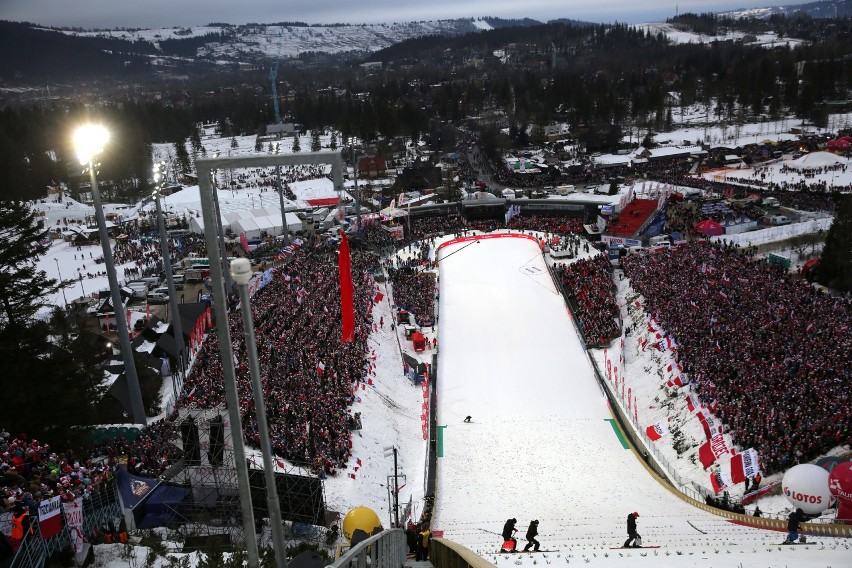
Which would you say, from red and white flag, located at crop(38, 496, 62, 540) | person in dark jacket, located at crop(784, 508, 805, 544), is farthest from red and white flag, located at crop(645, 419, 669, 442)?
red and white flag, located at crop(38, 496, 62, 540)

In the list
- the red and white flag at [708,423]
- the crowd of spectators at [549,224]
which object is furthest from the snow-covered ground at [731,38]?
the red and white flag at [708,423]

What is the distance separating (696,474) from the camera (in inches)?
612

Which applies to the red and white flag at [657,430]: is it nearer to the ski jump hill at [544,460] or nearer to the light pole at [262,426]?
the ski jump hill at [544,460]

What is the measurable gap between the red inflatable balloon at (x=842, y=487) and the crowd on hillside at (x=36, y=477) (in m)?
12.2

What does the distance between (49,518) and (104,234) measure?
26.7 ft

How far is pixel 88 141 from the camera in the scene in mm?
14125

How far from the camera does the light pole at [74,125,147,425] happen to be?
1405 centimetres

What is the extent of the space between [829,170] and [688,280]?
107 ft

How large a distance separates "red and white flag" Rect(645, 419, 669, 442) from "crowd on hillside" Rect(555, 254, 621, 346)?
19.6 feet

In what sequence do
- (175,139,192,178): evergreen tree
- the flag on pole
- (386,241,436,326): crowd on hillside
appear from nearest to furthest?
the flag on pole
(386,241,436,326): crowd on hillside
(175,139,192,178): evergreen tree

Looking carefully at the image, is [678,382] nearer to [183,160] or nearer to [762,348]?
[762,348]

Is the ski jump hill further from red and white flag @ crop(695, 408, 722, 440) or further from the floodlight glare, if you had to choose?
the floodlight glare

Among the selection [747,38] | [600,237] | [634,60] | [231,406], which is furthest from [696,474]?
[747,38]

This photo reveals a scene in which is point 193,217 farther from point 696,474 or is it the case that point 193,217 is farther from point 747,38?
point 747,38
